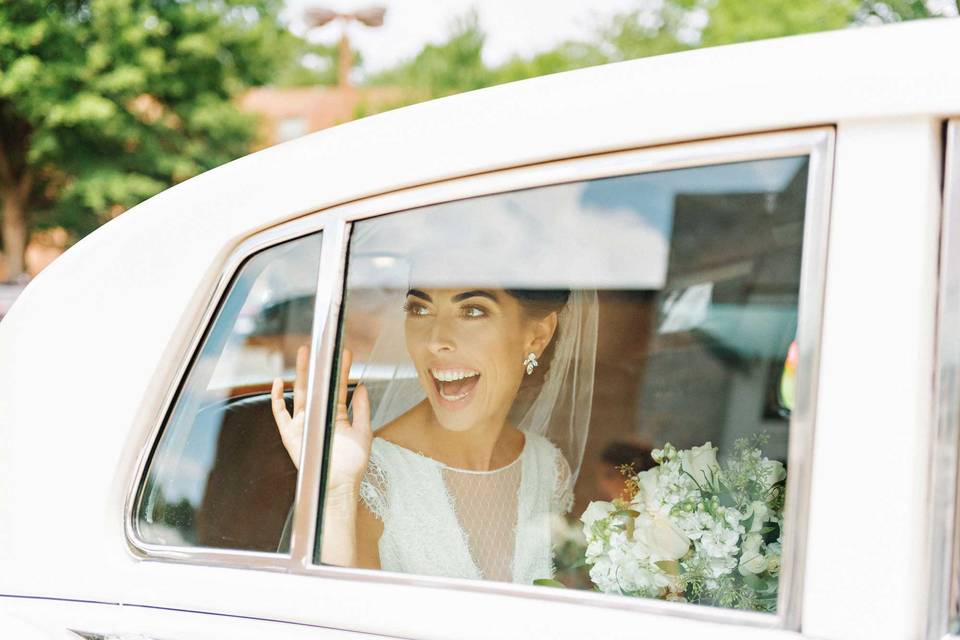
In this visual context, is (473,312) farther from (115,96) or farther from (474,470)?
(115,96)

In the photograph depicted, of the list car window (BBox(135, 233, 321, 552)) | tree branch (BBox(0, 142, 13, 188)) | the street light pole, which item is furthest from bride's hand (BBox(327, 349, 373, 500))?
tree branch (BBox(0, 142, 13, 188))

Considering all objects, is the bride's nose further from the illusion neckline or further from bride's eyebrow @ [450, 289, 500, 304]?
the illusion neckline

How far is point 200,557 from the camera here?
1456 mm

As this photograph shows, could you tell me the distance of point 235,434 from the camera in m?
1.76

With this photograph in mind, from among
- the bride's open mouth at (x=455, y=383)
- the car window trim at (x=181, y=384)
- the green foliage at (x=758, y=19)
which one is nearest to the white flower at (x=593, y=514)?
the bride's open mouth at (x=455, y=383)

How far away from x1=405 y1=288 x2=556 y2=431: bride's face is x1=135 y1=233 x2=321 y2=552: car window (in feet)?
0.81

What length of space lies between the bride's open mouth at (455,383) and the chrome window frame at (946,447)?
1010 millimetres

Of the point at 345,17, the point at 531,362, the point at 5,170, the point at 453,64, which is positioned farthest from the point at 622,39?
the point at 531,362

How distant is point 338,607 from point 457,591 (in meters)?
0.17

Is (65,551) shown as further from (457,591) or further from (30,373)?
(457,591)

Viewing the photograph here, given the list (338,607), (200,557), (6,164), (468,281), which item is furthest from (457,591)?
(6,164)

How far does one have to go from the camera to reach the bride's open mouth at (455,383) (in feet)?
6.09

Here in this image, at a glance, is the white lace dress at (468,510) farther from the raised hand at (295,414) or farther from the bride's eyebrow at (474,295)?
the bride's eyebrow at (474,295)

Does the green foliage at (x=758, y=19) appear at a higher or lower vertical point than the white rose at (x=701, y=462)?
higher
